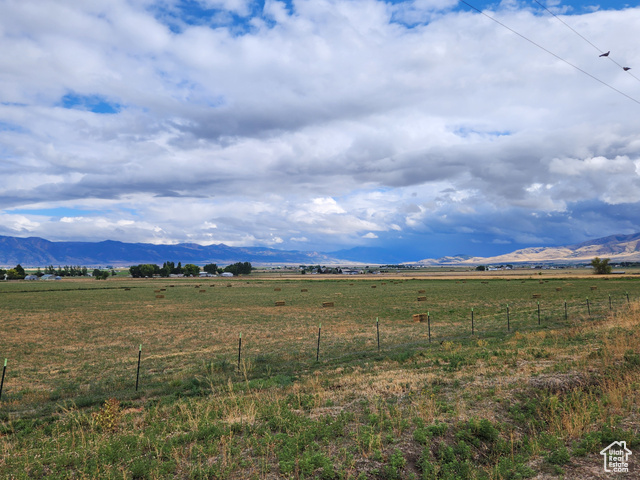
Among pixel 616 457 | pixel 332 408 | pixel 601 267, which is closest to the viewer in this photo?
pixel 616 457

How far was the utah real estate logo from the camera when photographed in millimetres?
8070

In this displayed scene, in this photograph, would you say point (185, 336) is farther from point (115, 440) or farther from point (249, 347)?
point (115, 440)

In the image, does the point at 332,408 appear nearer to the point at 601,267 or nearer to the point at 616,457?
the point at 616,457

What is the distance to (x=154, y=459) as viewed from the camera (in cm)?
867

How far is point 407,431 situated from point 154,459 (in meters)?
6.04

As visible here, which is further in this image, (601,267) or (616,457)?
(601,267)

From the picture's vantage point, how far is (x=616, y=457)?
8.50 meters

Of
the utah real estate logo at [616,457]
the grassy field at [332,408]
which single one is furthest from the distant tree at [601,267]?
the utah real estate logo at [616,457]

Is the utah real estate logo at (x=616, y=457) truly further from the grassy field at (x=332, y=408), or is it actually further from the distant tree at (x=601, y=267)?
the distant tree at (x=601, y=267)

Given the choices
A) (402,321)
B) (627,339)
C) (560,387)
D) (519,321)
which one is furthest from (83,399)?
(519,321)

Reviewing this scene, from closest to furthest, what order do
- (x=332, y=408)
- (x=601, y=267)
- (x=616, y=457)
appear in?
1. (x=616, y=457)
2. (x=332, y=408)
3. (x=601, y=267)

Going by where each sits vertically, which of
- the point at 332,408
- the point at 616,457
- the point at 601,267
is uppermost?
the point at 601,267

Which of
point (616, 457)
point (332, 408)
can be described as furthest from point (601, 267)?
point (332, 408)

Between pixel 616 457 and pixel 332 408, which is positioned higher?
pixel 616 457
